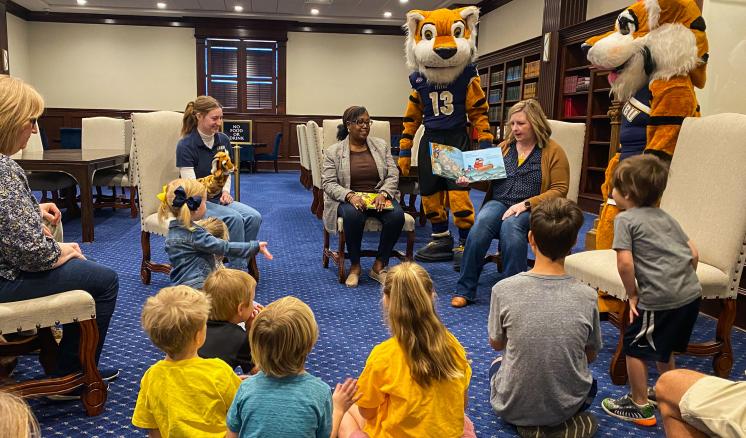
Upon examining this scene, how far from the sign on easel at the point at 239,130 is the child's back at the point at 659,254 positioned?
1042 cm

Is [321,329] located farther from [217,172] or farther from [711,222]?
[711,222]

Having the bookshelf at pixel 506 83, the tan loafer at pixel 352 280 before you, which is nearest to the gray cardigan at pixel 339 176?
the tan loafer at pixel 352 280

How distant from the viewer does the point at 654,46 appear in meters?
2.71

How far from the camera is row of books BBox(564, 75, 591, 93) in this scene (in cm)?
707

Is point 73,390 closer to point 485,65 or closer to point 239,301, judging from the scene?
point 239,301

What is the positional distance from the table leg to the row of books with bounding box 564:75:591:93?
5.64 metres

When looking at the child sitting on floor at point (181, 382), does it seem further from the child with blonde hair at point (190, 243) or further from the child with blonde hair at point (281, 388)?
the child with blonde hair at point (190, 243)

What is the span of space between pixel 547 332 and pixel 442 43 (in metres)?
2.72

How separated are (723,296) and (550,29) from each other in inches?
237

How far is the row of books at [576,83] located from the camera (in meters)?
7.07

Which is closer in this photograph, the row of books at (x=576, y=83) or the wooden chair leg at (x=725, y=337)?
the wooden chair leg at (x=725, y=337)

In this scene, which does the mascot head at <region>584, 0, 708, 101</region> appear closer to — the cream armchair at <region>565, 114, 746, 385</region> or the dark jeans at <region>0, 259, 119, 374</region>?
the cream armchair at <region>565, 114, 746, 385</region>

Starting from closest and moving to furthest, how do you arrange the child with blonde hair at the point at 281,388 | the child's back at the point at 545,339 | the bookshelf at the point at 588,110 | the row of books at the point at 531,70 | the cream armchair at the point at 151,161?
the child with blonde hair at the point at 281,388 < the child's back at the point at 545,339 < the cream armchair at the point at 151,161 < the bookshelf at the point at 588,110 < the row of books at the point at 531,70

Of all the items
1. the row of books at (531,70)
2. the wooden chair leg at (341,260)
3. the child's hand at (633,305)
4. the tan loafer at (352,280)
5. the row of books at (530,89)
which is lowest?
the tan loafer at (352,280)
